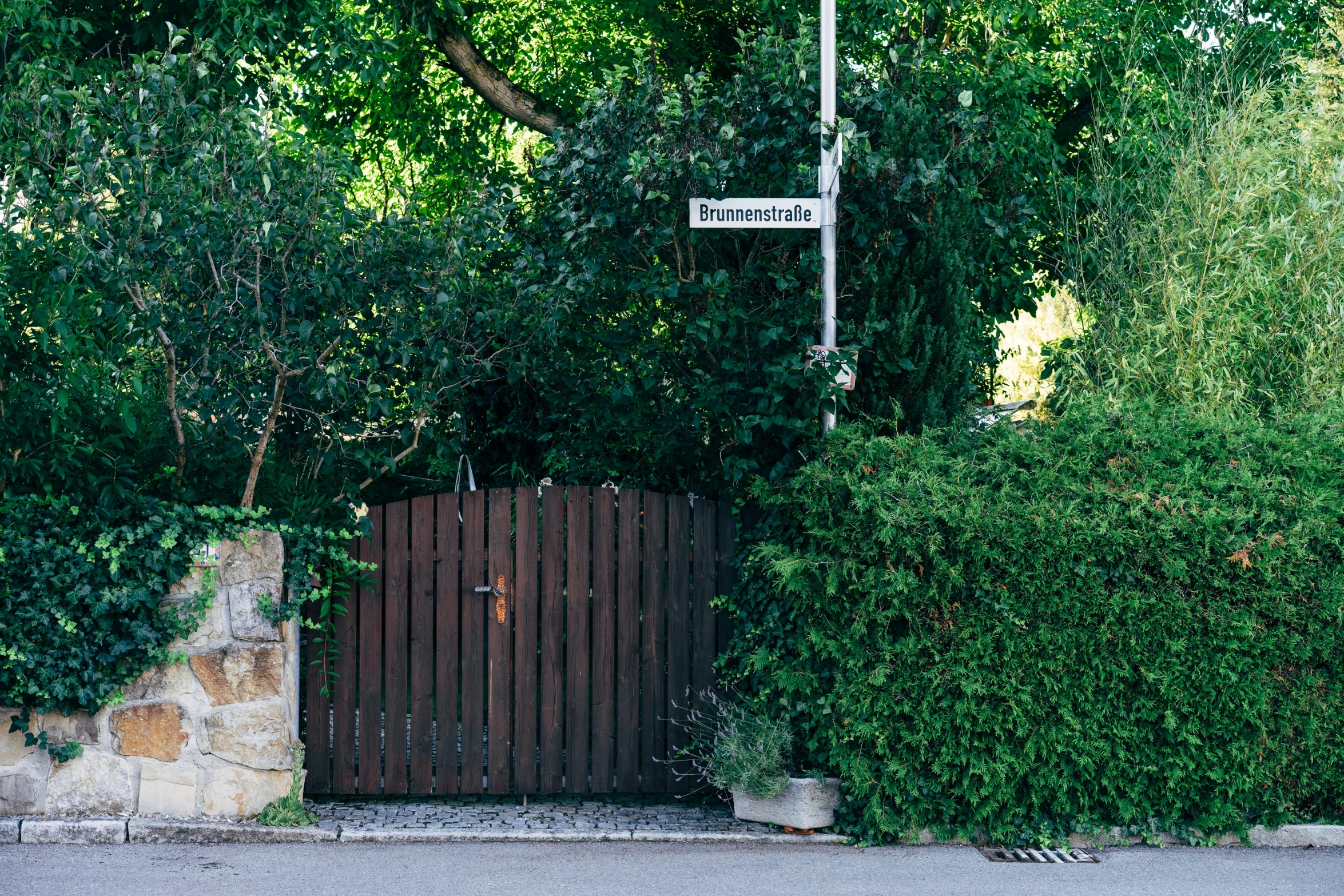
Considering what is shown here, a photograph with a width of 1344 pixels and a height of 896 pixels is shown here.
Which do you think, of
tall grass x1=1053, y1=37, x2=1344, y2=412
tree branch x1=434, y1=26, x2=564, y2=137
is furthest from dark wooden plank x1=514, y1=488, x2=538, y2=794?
tree branch x1=434, y1=26, x2=564, y2=137

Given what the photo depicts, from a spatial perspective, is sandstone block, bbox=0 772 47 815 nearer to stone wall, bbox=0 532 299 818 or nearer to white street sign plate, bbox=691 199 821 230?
stone wall, bbox=0 532 299 818

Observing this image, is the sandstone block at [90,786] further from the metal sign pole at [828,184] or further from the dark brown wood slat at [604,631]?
the metal sign pole at [828,184]

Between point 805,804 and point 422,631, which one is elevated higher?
point 422,631

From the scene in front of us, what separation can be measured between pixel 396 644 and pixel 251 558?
98cm

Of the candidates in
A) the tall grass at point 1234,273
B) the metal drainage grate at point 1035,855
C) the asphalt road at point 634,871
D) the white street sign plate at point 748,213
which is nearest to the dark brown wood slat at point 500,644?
the asphalt road at point 634,871

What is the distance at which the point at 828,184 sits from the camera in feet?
20.6

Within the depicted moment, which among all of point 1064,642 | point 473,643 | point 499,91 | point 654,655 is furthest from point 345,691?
point 499,91

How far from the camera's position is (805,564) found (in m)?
5.92

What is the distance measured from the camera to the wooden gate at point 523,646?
6.48m

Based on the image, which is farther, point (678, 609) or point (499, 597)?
point (678, 609)

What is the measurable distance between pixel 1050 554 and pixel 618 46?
738cm

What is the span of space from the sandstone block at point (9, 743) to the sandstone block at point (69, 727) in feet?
0.25

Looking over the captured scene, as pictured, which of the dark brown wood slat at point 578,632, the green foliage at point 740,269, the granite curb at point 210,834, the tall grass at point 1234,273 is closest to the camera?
the granite curb at point 210,834

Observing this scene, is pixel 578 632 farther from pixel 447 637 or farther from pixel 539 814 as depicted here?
pixel 539 814
